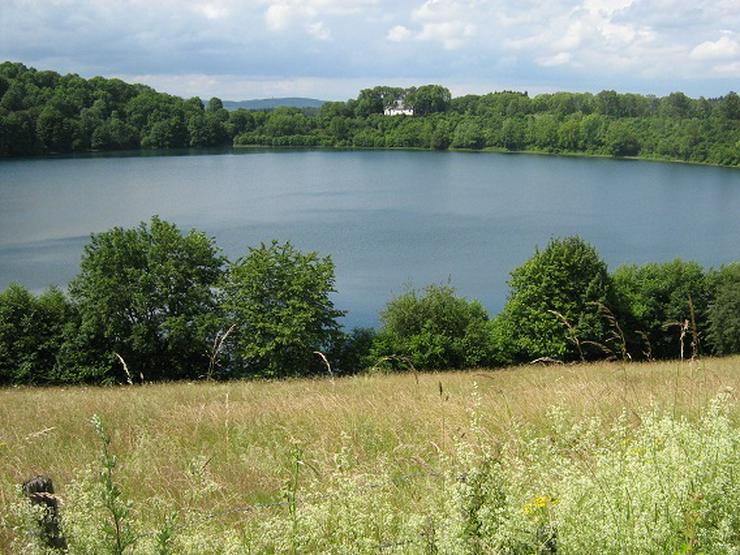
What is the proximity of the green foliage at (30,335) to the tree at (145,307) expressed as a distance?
Result: 0.86 m

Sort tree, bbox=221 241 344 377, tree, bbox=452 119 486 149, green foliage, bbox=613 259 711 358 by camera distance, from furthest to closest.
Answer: tree, bbox=452 119 486 149
green foliage, bbox=613 259 711 358
tree, bbox=221 241 344 377

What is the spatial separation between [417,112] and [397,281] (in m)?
147

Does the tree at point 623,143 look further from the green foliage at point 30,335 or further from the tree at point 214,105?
the green foliage at point 30,335

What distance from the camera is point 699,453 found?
289cm

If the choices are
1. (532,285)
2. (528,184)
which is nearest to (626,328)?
(532,285)

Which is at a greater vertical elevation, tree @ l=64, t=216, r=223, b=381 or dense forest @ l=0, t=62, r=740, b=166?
dense forest @ l=0, t=62, r=740, b=166

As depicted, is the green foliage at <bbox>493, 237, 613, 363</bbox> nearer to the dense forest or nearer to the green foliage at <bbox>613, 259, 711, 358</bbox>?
the green foliage at <bbox>613, 259, 711, 358</bbox>

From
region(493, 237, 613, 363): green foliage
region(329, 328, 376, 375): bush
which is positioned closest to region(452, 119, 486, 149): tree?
region(493, 237, 613, 363): green foliage

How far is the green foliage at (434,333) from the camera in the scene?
26.4 metres

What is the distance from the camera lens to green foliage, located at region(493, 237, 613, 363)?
2683cm

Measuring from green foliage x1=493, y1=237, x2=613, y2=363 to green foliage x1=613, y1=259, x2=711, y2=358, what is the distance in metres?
3.63

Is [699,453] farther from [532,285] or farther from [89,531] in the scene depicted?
[532,285]

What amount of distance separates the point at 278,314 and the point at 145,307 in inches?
208

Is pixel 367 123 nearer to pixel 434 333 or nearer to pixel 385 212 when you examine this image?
pixel 385 212
